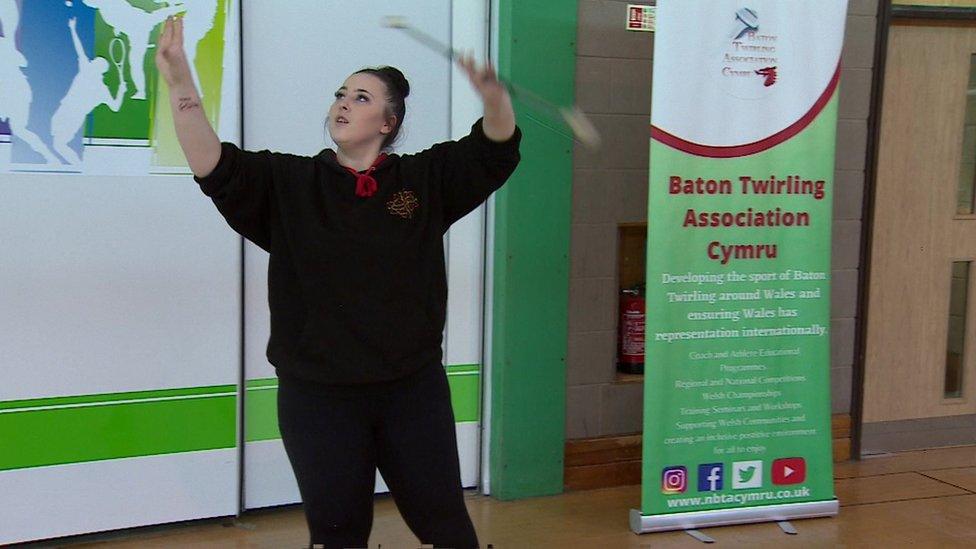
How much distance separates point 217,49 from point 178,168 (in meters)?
0.38

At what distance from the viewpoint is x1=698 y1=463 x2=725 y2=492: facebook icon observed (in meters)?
3.25

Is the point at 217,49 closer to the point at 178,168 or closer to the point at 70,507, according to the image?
the point at 178,168

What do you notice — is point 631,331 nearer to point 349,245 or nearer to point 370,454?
point 370,454

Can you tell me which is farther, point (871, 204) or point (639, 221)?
point (871, 204)

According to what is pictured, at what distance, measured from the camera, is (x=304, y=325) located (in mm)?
2006

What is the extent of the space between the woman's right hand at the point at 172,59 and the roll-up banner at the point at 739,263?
166cm

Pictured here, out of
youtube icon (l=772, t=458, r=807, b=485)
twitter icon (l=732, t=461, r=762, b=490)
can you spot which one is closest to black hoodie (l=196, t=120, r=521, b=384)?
twitter icon (l=732, t=461, r=762, b=490)

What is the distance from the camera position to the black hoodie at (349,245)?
1.97m

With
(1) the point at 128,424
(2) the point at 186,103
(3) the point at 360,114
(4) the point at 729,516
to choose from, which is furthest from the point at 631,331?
(2) the point at 186,103

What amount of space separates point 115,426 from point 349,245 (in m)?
1.43

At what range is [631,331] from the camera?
3703mm

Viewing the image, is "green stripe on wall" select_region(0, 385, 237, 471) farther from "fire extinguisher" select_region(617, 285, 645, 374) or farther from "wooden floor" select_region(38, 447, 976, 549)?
Result: "fire extinguisher" select_region(617, 285, 645, 374)

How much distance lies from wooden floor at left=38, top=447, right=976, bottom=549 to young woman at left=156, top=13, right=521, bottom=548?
3.71 feet

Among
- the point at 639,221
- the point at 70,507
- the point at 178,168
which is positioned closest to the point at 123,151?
the point at 178,168
